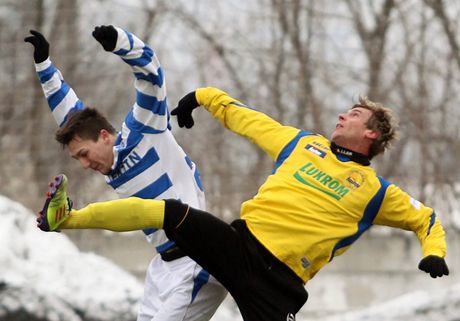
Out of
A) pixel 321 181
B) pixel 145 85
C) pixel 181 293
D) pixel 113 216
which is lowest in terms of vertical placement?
pixel 181 293

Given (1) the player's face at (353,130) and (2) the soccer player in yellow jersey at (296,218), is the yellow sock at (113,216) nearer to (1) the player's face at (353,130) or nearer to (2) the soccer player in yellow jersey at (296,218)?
(2) the soccer player in yellow jersey at (296,218)

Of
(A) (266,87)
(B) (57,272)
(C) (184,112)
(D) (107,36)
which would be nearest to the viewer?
(D) (107,36)

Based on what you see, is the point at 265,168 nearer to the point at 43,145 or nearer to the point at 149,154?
the point at 43,145

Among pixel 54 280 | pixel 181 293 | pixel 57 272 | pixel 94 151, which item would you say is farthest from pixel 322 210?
pixel 57 272

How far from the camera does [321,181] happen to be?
6.39 meters

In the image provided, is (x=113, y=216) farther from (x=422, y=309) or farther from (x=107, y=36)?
(x=422, y=309)

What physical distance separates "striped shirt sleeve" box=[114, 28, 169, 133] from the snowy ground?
235 centimetres

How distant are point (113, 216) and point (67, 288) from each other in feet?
10.00

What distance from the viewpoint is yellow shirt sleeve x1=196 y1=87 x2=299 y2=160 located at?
6.58m

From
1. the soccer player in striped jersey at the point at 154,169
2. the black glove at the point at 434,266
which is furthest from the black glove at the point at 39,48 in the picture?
the black glove at the point at 434,266

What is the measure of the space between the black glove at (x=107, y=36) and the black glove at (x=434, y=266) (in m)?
1.70

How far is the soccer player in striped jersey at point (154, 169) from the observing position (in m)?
6.46

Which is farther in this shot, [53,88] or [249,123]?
[53,88]

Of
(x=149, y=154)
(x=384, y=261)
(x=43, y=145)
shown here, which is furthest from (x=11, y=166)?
(x=149, y=154)
